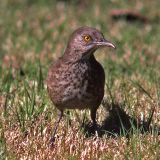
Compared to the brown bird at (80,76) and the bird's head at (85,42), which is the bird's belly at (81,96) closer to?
the brown bird at (80,76)

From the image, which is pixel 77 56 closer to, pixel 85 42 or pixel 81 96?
pixel 85 42

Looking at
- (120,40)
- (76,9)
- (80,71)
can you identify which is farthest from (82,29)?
(76,9)

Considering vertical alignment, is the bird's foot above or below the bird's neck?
below

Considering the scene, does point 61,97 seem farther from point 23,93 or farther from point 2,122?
point 23,93

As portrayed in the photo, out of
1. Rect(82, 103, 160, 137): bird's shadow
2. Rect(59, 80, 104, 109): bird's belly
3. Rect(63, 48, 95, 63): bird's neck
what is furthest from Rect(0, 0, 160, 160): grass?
Rect(63, 48, 95, 63): bird's neck

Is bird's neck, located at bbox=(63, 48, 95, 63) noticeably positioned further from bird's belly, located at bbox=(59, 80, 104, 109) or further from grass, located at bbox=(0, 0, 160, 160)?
grass, located at bbox=(0, 0, 160, 160)
